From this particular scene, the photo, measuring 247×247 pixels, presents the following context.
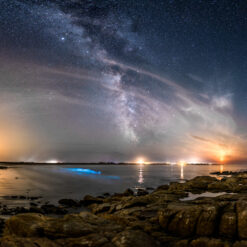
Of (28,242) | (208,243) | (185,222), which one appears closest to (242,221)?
(208,243)

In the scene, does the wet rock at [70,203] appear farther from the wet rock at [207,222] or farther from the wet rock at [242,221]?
the wet rock at [242,221]

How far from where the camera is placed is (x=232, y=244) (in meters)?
8.53

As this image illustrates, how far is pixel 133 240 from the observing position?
9133mm

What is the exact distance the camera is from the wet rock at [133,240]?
29.1ft

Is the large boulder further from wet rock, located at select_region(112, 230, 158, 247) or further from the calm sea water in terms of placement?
the calm sea water

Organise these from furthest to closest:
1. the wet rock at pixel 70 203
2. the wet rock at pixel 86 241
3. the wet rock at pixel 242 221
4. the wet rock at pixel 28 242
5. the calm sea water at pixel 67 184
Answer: the calm sea water at pixel 67 184, the wet rock at pixel 70 203, the wet rock at pixel 242 221, the wet rock at pixel 86 241, the wet rock at pixel 28 242

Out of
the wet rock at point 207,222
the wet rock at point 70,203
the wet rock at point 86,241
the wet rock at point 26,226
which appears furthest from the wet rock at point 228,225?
the wet rock at point 70,203

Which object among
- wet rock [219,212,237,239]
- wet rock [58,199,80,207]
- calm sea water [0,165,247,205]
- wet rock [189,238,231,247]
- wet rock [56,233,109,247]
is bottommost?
calm sea water [0,165,247,205]

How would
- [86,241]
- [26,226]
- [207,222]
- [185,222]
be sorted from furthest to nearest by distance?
1. [185,222]
2. [26,226]
3. [207,222]
4. [86,241]

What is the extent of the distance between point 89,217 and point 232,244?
23.3 ft

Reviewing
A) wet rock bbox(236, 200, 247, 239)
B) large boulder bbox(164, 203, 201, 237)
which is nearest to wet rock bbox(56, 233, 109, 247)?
large boulder bbox(164, 203, 201, 237)

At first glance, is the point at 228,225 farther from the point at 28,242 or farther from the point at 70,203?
the point at 70,203

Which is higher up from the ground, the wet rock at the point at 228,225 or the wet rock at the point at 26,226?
the wet rock at the point at 228,225

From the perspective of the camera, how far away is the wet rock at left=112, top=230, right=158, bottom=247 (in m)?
8.88
